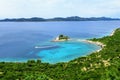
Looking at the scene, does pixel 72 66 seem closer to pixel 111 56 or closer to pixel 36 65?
pixel 36 65

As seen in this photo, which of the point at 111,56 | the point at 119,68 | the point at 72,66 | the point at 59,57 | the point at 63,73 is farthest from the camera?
the point at 59,57

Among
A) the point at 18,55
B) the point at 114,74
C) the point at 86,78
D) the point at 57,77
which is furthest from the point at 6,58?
the point at 114,74

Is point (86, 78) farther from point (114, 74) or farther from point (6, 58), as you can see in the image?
point (6, 58)

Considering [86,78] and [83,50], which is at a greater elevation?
[86,78]

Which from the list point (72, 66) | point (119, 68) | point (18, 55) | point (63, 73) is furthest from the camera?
point (18, 55)

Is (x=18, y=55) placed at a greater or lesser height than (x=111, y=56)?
lesser

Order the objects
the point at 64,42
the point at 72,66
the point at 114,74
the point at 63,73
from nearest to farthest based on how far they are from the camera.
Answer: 1. the point at 114,74
2. the point at 63,73
3. the point at 72,66
4. the point at 64,42

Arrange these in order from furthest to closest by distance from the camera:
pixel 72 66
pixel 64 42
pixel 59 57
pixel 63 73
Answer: pixel 64 42, pixel 59 57, pixel 72 66, pixel 63 73

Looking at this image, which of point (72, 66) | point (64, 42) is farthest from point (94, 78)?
point (64, 42)

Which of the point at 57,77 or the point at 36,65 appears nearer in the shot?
the point at 57,77
